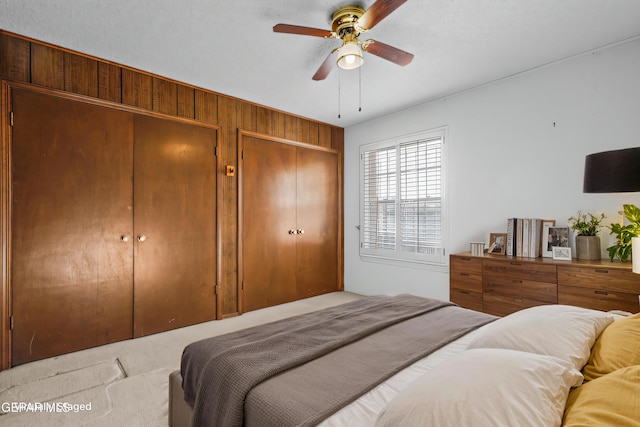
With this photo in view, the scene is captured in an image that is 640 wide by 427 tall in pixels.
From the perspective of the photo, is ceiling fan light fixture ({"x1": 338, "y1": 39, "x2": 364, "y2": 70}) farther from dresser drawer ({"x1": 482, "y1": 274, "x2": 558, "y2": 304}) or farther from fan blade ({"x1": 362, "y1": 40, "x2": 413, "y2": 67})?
dresser drawer ({"x1": 482, "y1": 274, "x2": 558, "y2": 304})

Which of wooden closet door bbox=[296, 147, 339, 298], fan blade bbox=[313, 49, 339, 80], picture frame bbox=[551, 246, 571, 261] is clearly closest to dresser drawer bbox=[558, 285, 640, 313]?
picture frame bbox=[551, 246, 571, 261]

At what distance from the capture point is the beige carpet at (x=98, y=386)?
189cm

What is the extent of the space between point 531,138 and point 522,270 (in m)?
1.34

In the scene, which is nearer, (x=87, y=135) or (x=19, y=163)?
(x=19, y=163)

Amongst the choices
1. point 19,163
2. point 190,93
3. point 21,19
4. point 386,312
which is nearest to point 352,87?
point 190,93

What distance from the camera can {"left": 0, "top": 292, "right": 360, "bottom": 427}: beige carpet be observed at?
6.19ft

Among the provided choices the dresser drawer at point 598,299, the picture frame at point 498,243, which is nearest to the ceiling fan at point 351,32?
the picture frame at point 498,243

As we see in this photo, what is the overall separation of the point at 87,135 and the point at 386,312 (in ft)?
9.67

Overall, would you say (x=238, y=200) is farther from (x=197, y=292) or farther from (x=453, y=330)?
(x=453, y=330)

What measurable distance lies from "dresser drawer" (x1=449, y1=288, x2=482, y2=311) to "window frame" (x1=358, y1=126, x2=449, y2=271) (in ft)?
1.91

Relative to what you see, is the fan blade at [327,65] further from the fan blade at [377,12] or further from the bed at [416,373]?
the bed at [416,373]

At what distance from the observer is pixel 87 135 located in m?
2.81

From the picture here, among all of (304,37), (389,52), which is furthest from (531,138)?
(304,37)

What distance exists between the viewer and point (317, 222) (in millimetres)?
4727
